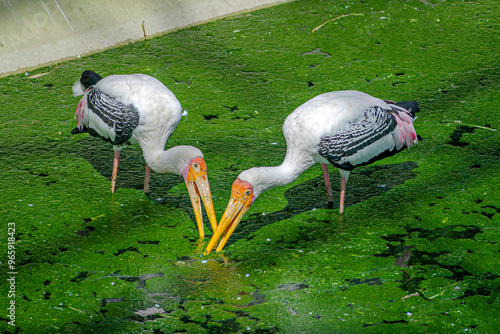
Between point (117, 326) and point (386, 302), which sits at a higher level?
point (117, 326)

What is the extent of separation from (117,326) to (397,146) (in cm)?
225

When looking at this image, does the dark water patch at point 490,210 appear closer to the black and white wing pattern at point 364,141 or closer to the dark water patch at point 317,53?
the black and white wing pattern at point 364,141

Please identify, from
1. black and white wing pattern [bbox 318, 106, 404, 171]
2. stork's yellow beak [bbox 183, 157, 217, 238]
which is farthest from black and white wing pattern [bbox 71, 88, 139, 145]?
black and white wing pattern [bbox 318, 106, 404, 171]

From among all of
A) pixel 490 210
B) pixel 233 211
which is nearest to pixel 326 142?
pixel 233 211

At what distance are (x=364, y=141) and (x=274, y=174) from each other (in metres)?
0.66

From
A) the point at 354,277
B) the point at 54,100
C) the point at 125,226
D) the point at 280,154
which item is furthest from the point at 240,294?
the point at 54,100

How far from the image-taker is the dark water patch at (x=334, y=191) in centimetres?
401

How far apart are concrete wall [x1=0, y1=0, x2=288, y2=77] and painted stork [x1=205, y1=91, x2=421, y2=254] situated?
121 inches

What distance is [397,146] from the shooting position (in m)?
4.14

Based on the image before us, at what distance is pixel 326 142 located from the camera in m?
3.84

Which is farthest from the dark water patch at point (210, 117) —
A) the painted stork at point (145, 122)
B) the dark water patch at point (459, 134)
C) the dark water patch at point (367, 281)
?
the dark water patch at point (367, 281)

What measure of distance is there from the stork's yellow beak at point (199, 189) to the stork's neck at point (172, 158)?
0.05m

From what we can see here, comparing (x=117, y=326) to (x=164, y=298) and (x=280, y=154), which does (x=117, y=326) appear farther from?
(x=280, y=154)

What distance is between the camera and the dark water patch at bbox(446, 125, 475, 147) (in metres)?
4.68
